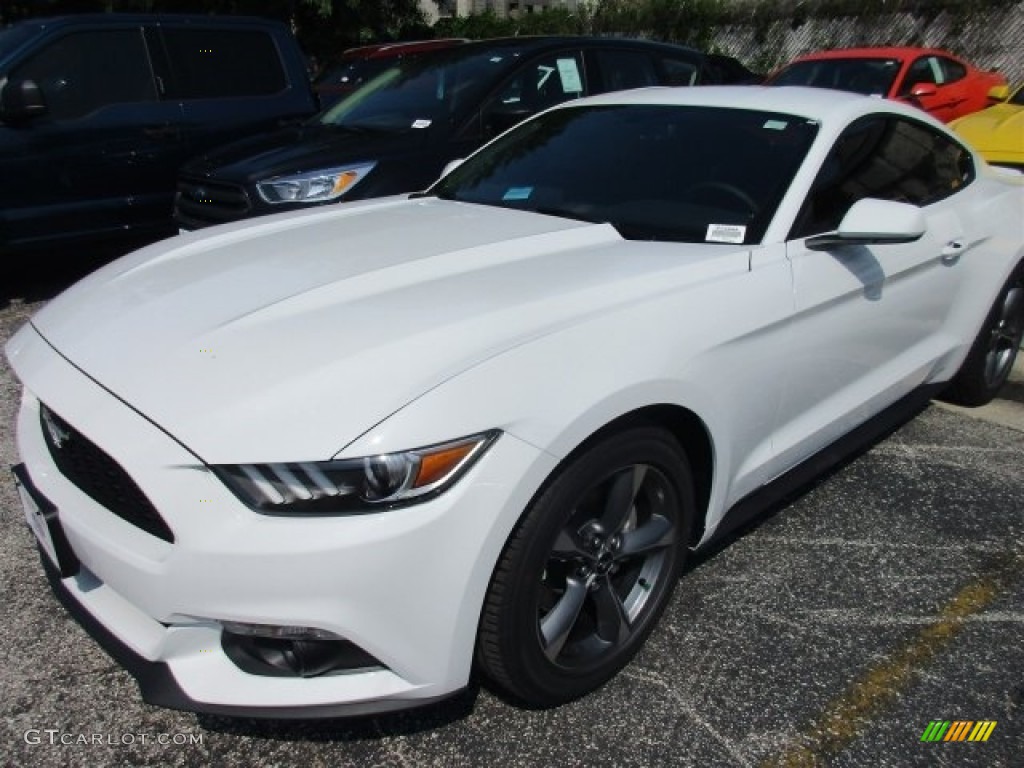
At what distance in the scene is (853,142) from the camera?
296 centimetres

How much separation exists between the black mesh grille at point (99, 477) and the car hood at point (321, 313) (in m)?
0.15

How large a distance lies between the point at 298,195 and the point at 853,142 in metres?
3.10

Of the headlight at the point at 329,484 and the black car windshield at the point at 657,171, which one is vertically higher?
the black car windshield at the point at 657,171

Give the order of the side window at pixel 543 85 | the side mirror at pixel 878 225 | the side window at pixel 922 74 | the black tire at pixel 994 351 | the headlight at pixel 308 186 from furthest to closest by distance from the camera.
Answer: the side window at pixel 922 74 → the side window at pixel 543 85 → the headlight at pixel 308 186 → the black tire at pixel 994 351 → the side mirror at pixel 878 225

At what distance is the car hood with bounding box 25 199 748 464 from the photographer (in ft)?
5.69

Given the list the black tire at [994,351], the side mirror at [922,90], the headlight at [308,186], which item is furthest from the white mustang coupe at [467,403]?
the side mirror at [922,90]

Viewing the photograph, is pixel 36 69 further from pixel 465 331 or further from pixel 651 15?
pixel 651 15

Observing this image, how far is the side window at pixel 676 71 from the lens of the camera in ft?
20.9

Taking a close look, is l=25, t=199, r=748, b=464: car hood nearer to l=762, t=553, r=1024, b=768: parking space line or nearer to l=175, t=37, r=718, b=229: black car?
l=762, t=553, r=1024, b=768: parking space line

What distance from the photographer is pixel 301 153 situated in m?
5.07

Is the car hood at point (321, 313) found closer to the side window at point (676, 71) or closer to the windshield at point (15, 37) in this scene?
the windshield at point (15, 37)

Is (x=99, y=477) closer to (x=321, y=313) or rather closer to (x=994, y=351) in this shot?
(x=321, y=313)

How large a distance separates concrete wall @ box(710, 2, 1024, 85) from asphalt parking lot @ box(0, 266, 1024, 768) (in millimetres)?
16353

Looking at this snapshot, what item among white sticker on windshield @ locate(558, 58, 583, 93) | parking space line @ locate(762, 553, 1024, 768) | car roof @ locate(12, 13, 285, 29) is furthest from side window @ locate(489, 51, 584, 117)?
parking space line @ locate(762, 553, 1024, 768)
